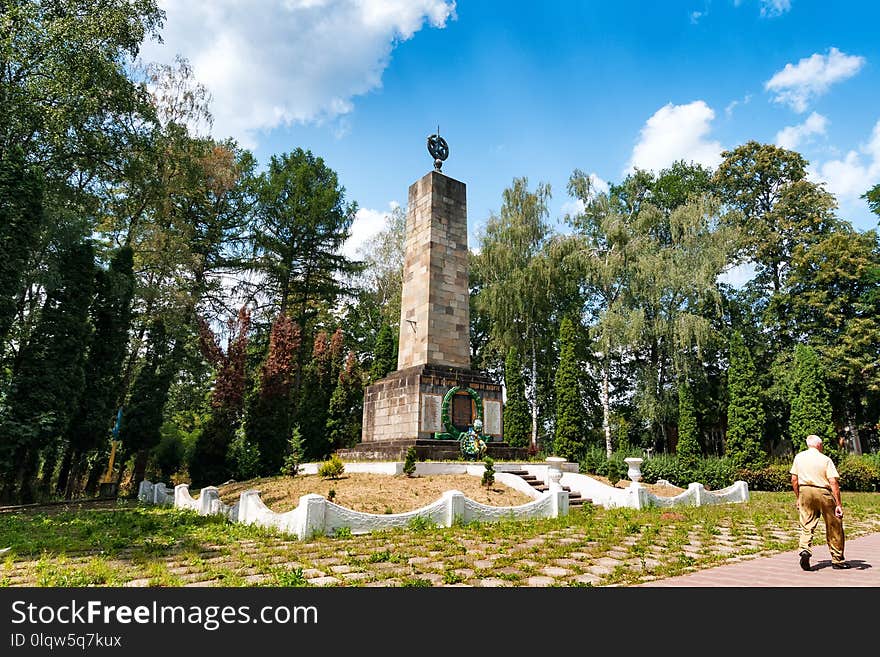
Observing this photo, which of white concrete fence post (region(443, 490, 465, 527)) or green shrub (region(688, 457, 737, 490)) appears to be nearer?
white concrete fence post (region(443, 490, 465, 527))

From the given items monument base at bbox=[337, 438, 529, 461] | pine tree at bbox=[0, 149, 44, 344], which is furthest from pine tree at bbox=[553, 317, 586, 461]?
pine tree at bbox=[0, 149, 44, 344]

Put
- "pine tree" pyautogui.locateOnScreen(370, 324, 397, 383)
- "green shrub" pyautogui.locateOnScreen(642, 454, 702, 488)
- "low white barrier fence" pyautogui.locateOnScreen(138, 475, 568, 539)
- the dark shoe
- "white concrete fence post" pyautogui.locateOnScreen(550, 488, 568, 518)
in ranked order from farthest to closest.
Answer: "pine tree" pyautogui.locateOnScreen(370, 324, 397, 383) < "green shrub" pyautogui.locateOnScreen(642, 454, 702, 488) < "white concrete fence post" pyautogui.locateOnScreen(550, 488, 568, 518) < "low white barrier fence" pyautogui.locateOnScreen(138, 475, 568, 539) < the dark shoe

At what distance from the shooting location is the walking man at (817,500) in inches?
251

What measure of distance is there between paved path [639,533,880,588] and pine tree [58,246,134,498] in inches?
797

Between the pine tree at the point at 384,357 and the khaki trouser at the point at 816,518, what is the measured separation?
2192 cm

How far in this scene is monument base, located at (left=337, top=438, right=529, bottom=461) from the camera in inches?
601

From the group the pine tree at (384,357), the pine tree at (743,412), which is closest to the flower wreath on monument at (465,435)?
the pine tree at (384,357)

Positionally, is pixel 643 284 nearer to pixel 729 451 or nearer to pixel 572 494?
pixel 729 451

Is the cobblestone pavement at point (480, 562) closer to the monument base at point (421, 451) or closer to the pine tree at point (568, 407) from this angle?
the monument base at point (421, 451)

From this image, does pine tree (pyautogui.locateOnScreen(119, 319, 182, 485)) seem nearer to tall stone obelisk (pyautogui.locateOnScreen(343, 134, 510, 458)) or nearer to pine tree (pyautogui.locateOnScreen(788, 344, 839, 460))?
tall stone obelisk (pyautogui.locateOnScreen(343, 134, 510, 458))

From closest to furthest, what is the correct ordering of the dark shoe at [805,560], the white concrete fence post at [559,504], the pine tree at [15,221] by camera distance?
the dark shoe at [805,560] → the white concrete fence post at [559,504] → the pine tree at [15,221]

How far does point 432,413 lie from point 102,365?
13.2 m

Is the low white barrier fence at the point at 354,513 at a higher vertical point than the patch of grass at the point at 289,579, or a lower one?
higher

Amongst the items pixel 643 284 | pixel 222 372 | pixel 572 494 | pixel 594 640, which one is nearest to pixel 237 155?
pixel 222 372
